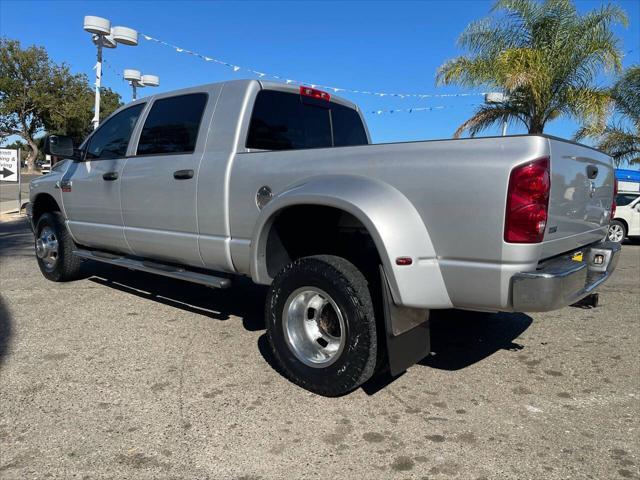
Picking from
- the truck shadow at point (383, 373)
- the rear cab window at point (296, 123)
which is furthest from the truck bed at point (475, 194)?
the truck shadow at point (383, 373)

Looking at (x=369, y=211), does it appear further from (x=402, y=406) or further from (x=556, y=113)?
(x=556, y=113)

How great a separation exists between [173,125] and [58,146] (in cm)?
169

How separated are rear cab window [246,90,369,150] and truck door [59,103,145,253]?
4.93ft

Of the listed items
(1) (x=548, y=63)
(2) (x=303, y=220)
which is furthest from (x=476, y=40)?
(2) (x=303, y=220)

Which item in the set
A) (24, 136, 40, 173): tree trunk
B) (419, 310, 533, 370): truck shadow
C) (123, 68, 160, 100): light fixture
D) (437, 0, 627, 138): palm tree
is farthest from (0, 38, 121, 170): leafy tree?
(419, 310, 533, 370): truck shadow

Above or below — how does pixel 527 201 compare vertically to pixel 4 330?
above

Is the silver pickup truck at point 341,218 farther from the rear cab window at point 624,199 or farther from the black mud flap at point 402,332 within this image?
the rear cab window at point 624,199

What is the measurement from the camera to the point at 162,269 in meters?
4.48

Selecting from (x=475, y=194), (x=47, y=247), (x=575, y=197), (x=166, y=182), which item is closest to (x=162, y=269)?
(x=166, y=182)

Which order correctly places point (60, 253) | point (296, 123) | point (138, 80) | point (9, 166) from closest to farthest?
1. point (296, 123)
2. point (60, 253)
3. point (9, 166)
4. point (138, 80)

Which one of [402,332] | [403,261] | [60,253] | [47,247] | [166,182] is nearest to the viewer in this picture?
[403,261]

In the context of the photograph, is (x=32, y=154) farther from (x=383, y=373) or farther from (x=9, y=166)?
(x=383, y=373)

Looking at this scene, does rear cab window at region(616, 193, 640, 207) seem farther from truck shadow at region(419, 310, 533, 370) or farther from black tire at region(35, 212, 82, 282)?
black tire at region(35, 212, 82, 282)

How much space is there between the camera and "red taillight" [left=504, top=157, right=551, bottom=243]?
262 cm
